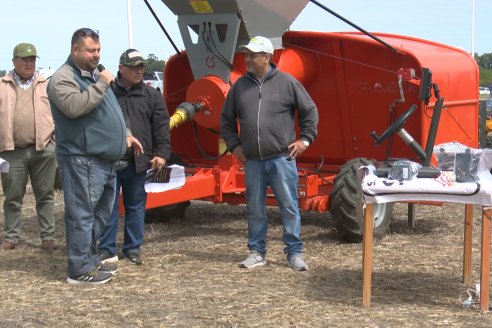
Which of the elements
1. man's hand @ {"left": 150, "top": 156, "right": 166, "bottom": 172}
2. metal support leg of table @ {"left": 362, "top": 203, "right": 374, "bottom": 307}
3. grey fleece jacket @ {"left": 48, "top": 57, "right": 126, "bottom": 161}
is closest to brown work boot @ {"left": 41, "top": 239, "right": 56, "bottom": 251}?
man's hand @ {"left": 150, "top": 156, "right": 166, "bottom": 172}

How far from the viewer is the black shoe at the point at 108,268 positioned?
253 inches

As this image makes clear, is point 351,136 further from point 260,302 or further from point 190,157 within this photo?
point 260,302

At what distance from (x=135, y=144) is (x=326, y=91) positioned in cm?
272

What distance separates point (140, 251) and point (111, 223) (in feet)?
2.29

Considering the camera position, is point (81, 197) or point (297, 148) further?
point (297, 148)

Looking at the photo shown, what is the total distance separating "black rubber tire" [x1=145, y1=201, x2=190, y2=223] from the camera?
351 inches

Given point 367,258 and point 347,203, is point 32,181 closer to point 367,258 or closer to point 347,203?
point 347,203

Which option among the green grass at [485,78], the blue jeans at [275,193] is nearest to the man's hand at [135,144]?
the blue jeans at [275,193]

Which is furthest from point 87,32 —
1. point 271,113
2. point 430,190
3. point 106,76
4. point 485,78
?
point 485,78

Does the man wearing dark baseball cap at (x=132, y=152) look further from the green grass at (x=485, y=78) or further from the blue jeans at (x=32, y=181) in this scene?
the green grass at (x=485, y=78)

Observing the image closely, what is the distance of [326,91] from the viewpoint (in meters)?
8.50

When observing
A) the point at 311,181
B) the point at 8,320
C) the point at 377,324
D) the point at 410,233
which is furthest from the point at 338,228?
the point at 8,320

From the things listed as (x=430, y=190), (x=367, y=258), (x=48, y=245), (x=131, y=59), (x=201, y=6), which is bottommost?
(x=48, y=245)

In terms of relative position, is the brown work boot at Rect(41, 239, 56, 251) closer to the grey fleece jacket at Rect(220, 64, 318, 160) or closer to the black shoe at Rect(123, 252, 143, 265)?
the black shoe at Rect(123, 252, 143, 265)
